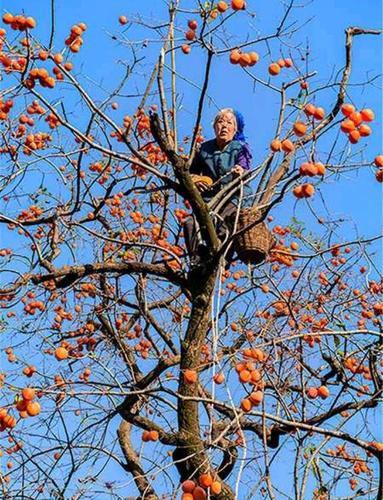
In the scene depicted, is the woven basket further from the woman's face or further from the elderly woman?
the woman's face

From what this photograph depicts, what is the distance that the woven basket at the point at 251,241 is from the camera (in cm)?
364

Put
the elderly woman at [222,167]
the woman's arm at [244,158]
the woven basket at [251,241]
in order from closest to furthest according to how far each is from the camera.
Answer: the woven basket at [251,241]
the elderly woman at [222,167]
the woman's arm at [244,158]

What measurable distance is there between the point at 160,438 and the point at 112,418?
32 cm

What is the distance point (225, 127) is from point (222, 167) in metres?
0.40

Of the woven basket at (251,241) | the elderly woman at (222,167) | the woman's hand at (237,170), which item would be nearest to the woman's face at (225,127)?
the elderly woman at (222,167)

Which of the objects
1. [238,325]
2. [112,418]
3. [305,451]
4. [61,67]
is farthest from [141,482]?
[61,67]

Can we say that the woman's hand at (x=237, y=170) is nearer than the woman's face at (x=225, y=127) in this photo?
Yes

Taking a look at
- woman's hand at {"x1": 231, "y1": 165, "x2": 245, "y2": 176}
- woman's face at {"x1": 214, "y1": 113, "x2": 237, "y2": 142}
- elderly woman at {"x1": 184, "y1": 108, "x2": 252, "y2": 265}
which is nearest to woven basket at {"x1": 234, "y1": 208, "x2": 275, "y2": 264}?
elderly woman at {"x1": 184, "y1": 108, "x2": 252, "y2": 265}

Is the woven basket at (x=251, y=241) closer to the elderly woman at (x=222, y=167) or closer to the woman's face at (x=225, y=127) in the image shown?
the elderly woman at (x=222, y=167)

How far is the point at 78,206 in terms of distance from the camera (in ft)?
14.0

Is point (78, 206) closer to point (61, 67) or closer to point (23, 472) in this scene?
point (61, 67)

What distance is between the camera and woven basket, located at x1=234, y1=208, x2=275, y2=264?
12.0 feet

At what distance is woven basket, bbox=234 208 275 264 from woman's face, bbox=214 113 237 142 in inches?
33.0

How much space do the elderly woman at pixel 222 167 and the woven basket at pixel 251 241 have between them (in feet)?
0.24
